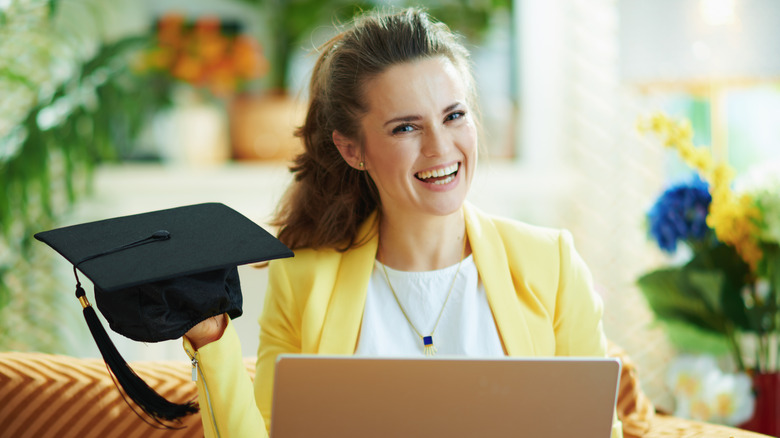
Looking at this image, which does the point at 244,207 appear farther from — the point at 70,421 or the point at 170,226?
the point at 170,226

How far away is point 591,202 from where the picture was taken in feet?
9.59

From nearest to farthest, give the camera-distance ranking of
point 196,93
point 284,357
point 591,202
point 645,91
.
A: point 284,357 → point 645,91 → point 591,202 → point 196,93

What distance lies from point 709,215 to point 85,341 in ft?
6.14

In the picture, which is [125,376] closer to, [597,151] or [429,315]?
[429,315]

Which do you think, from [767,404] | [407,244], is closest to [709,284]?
[767,404]

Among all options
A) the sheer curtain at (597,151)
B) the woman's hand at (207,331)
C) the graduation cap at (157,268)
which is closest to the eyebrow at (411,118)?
the graduation cap at (157,268)

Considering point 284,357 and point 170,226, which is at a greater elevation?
point 170,226

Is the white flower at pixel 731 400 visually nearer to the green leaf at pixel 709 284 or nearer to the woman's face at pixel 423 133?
the green leaf at pixel 709 284

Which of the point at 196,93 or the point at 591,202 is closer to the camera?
the point at 591,202

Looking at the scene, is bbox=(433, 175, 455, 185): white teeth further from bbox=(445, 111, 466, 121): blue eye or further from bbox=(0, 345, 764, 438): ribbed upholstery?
bbox=(0, 345, 764, 438): ribbed upholstery

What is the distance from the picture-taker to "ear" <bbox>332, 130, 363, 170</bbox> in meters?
1.46

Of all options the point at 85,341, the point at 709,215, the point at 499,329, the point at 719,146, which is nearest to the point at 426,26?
the point at 499,329

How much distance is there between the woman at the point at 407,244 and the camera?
1.36 meters

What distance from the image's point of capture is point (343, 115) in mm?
1452
